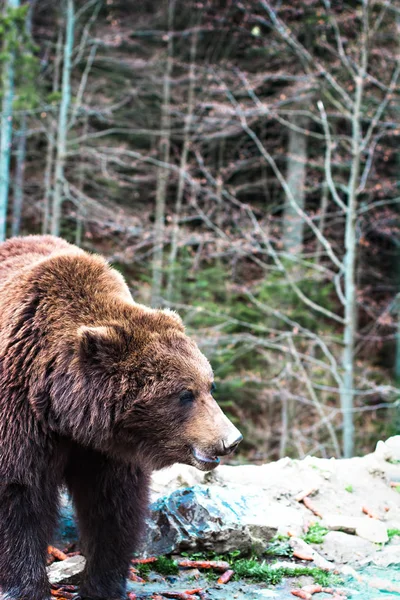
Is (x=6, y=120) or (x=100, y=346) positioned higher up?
(x=6, y=120)

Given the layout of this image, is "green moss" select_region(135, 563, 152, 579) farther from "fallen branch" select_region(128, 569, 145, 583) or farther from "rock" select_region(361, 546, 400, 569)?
"rock" select_region(361, 546, 400, 569)

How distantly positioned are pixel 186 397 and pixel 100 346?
493 mm

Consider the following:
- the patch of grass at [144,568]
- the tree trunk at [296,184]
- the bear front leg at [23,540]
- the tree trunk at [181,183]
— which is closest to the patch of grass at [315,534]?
the patch of grass at [144,568]

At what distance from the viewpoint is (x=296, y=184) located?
1542cm

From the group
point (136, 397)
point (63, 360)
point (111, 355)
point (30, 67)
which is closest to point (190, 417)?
point (136, 397)

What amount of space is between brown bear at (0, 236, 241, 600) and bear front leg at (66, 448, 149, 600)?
21 mm

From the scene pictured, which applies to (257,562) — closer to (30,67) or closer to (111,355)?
(111,355)

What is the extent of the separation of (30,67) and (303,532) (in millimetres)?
11596

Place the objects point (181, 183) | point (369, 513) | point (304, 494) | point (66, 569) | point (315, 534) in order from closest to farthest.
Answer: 1. point (66, 569)
2. point (315, 534)
3. point (369, 513)
4. point (304, 494)
5. point (181, 183)

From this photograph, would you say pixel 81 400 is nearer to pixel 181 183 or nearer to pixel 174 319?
pixel 174 319

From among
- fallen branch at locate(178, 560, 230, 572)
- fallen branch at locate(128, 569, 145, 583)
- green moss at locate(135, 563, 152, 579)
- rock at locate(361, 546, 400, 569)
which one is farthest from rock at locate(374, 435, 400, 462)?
fallen branch at locate(128, 569, 145, 583)

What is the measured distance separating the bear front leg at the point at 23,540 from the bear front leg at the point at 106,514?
349 millimetres

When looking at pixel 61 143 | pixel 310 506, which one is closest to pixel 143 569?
pixel 310 506

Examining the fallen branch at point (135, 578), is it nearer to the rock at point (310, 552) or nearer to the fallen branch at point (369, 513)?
the rock at point (310, 552)
